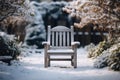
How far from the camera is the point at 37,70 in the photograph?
974cm

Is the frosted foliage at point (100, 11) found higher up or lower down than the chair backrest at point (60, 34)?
higher up

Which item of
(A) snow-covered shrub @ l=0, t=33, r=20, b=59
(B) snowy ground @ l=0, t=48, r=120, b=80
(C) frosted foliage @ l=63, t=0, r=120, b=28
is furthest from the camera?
(A) snow-covered shrub @ l=0, t=33, r=20, b=59

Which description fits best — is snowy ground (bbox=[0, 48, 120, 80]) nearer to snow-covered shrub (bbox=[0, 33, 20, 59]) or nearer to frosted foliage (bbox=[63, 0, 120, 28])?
snow-covered shrub (bbox=[0, 33, 20, 59])

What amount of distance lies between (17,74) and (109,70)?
2616mm

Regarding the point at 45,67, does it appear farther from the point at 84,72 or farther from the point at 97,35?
the point at 97,35

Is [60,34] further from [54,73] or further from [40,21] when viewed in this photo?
[40,21]

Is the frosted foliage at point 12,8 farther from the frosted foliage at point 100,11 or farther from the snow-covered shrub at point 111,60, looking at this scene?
the snow-covered shrub at point 111,60

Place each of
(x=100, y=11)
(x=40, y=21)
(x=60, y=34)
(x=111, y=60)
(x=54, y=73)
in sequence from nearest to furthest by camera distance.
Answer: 1. (x=54, y=73)
2. (x=111, y=60)
3. (x=100, y=11)
4. (x=60, y=34)
5. (x=40, y=21)

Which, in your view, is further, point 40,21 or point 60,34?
point 40,21

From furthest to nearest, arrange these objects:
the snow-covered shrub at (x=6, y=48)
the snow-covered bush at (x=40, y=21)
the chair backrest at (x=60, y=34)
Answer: the snow-covered bush at (x=40, y=21) → the snow-covered shrub at (x=6, y=48) → the chair backrest at (x=60, y=34)

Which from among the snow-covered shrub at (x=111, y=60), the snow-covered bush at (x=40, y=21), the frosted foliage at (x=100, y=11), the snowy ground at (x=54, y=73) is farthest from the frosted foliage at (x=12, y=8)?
the snow-covered bush at (x=40, y=21)

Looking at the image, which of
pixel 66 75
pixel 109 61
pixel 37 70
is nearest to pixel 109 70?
pixel 109 61

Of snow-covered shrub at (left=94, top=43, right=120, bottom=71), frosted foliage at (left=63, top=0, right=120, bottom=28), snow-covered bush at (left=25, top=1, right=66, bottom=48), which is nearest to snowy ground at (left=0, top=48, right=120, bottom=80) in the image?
snow-covered shrub at (left=94, top=43, right=120, bottom=71)

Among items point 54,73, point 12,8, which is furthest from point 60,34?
point 54,73
